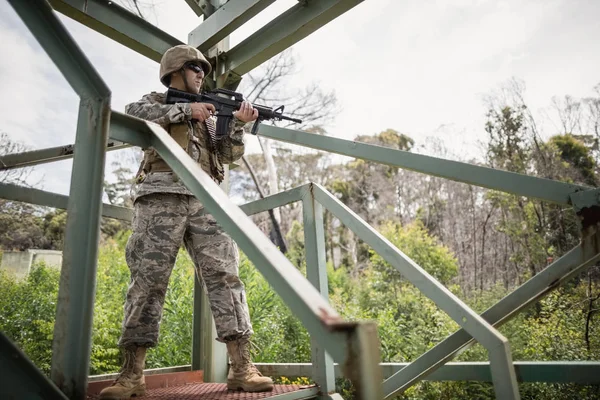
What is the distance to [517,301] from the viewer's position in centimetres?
152

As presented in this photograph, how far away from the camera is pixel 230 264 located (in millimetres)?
1960

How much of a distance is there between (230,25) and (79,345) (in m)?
2.20

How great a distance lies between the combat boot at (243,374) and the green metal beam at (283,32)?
1875 mm

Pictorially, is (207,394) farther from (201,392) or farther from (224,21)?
(224,21)

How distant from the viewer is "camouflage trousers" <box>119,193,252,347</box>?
1.77 metres

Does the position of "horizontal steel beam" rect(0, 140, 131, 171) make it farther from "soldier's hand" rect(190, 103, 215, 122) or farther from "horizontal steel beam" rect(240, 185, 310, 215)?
"horizontal steel beam" rect(240, 185, 310, 215)

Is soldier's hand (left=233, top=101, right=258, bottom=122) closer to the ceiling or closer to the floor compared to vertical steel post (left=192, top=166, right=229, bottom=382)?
closer to the ceiling

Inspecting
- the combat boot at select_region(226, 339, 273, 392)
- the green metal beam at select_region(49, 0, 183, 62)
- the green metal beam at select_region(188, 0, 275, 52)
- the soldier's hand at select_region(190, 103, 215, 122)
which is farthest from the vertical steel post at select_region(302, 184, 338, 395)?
the green metal beam at select_region(49, 0, 183, 62)

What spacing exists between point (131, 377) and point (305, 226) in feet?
3.61

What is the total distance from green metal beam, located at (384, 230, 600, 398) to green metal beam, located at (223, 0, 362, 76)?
170cm

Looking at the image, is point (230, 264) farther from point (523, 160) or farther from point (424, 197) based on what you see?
point (424, 197)

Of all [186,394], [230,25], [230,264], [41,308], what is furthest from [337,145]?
[41,308]

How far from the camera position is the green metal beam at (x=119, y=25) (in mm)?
A: 2252

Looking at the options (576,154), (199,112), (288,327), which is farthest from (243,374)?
(576,154)
